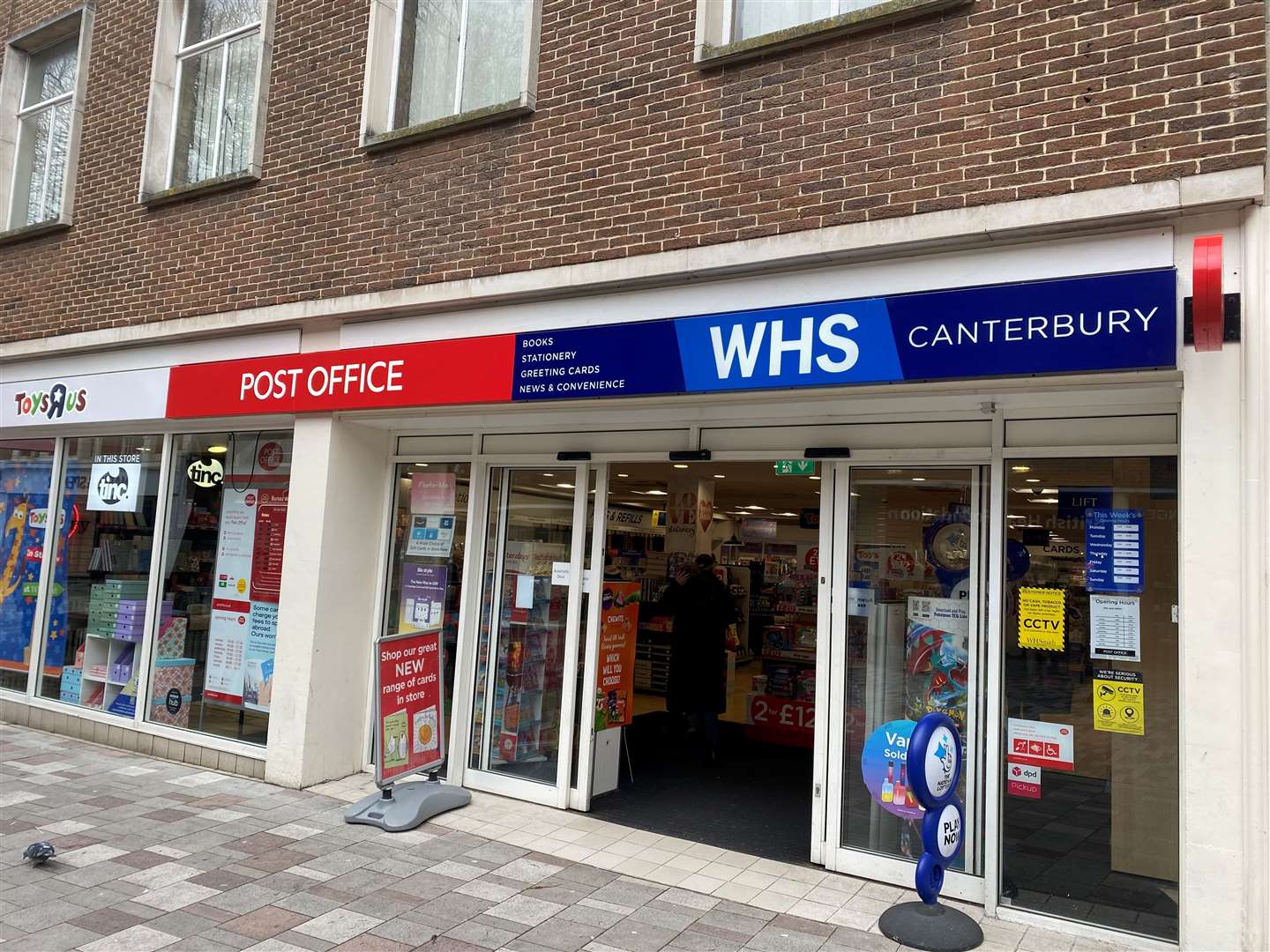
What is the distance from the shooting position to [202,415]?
8.07m

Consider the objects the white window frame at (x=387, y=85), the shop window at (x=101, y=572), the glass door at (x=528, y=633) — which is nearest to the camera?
the glass door at (x=528, y=633)

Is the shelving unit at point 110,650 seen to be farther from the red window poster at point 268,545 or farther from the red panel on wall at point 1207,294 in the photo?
the red panel on wall at point 1207,294

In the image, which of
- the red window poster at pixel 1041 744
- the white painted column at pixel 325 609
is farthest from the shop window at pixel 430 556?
the red window poster at pixel 1041 744

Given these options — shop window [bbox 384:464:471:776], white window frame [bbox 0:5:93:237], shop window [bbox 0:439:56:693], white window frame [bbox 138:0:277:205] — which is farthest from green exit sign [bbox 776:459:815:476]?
white window frame [bbox 0:5:93:237]

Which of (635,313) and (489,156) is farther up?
(489,156)

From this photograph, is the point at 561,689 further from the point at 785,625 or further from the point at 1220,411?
the point at 1220,411

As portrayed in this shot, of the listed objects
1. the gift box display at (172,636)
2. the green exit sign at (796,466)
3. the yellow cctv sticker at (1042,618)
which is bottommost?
the gift box display at (172,636)

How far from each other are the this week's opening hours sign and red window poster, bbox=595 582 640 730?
1823 millimetres

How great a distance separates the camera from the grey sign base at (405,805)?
249 inches

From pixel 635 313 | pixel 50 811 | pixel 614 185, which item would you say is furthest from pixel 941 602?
pixel 50 811

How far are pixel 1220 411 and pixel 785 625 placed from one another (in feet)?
20.8

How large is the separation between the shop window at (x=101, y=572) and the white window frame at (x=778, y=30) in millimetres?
6303

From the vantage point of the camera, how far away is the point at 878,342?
5.02 metres

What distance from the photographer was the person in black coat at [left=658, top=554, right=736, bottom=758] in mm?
8672
